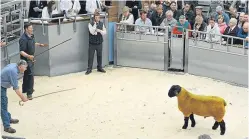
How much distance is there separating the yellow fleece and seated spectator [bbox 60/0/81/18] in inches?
192

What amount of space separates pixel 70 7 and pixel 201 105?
5514 millimetres

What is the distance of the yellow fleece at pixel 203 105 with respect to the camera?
870 centimetres

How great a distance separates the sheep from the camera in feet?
28.6

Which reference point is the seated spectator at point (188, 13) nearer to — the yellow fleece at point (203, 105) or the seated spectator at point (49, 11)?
the seated spectator at point (49, 11)

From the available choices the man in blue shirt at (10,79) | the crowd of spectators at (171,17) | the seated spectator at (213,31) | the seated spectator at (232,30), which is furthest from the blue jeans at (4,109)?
the seated spectator at (232,30)

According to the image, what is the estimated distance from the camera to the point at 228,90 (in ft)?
37.0

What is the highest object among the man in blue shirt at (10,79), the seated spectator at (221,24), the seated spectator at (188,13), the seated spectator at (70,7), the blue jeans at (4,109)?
the seated spectator at (70,7)

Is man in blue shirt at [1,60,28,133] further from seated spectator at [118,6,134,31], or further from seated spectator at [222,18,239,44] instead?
seated spectator at [222,18,239,44]

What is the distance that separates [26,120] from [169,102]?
2803mm

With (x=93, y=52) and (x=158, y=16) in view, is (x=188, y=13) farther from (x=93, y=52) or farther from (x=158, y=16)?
(x=93, y=52)

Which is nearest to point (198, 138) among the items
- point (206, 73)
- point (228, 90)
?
point (228, 90)

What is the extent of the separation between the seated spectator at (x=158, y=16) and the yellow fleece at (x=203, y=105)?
4.38m

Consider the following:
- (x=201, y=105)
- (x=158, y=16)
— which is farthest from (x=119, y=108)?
(x=158, y=16)

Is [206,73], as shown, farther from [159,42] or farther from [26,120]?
[26,120]
